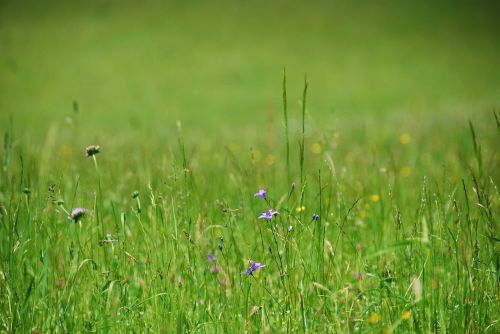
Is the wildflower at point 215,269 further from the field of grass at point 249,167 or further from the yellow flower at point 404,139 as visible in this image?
the yellow flower at point 404,139

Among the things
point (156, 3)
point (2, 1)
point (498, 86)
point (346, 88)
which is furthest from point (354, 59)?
point (2, 1)

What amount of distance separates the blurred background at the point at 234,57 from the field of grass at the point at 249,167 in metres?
0.12

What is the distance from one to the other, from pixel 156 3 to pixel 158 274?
29.5 m

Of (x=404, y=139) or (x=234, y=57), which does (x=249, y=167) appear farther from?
(x=234, y=57)

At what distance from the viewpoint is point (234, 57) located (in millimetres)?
24078

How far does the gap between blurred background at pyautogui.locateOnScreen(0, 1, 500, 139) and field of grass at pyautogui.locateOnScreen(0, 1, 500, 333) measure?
12 cm

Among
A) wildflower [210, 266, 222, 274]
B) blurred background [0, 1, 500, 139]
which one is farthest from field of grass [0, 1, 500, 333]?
blurred background [0, 1, 500, 139]

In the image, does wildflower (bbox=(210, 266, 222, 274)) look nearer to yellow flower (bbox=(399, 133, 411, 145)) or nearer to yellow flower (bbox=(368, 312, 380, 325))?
yellow flower (bbox=(368, 312, 380, 325))

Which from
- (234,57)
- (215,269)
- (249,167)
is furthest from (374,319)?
(234,57)

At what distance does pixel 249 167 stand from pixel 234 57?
2150 cm

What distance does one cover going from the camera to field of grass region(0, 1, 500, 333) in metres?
1.83

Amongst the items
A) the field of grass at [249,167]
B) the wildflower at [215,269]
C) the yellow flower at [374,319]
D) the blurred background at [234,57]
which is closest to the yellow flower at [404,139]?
the field of grass at [249,167]

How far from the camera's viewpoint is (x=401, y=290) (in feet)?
5.93

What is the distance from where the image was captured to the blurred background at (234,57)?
18.7 metres
